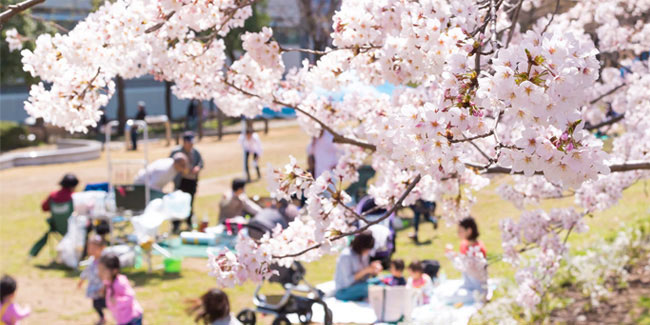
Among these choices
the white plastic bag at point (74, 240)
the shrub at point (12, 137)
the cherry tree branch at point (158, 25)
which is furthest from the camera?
the shrub at point (12, 137)

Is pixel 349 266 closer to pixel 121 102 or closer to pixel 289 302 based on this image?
pixel 289 302

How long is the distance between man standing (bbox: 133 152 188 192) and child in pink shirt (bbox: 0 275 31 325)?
349cm

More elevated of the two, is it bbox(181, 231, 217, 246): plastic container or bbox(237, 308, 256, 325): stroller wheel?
bbox(181, 231, 217, 246): plastic container

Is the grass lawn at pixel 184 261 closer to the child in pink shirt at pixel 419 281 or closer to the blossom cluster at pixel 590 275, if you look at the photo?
the blossom cluster at pixel 590 275

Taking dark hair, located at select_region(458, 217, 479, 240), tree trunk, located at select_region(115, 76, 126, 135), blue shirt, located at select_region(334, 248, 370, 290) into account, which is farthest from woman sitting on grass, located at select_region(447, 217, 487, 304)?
tree trunk, located at select_region(115, 76, 126, 135)

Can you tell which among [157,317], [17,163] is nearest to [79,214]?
[157,317]

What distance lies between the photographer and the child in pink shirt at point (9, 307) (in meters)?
6.75

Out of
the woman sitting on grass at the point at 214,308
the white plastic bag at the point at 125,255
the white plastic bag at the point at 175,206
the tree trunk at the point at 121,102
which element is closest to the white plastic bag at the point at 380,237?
the woman sitting on grass at the point at 214,308

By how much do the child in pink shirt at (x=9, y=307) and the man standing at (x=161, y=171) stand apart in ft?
11.4

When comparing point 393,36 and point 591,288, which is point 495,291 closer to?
point 591,288

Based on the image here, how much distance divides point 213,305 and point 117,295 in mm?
1203

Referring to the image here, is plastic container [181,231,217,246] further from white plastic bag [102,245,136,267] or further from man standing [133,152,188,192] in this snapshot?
white plastic bag [102,245,136,267]

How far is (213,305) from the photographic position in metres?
5.91

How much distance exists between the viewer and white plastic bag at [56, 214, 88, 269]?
989cm
